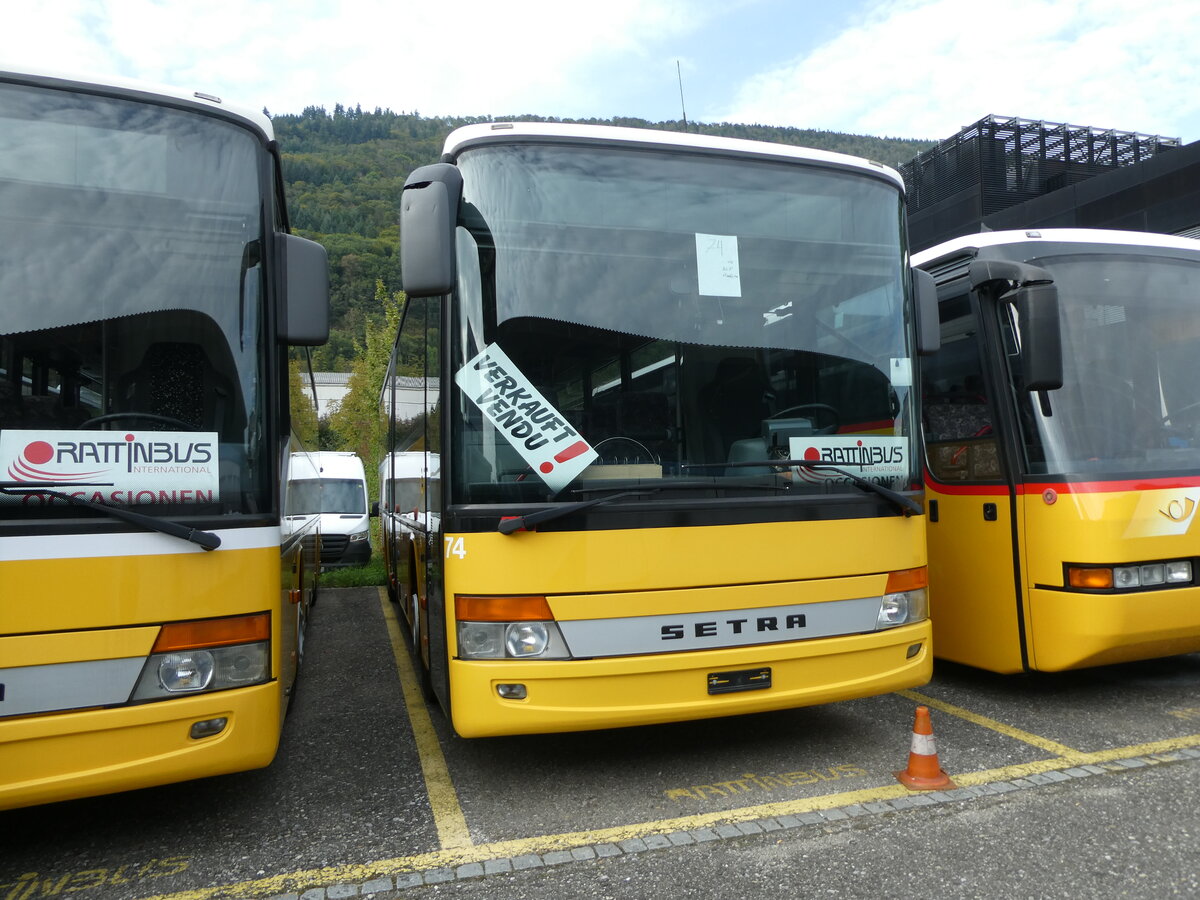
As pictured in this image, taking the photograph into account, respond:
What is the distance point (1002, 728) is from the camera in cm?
475

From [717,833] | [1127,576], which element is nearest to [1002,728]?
[1127,576]

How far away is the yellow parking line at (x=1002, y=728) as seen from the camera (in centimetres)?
434

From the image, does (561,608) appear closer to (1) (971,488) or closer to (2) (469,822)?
(2) (469,822)

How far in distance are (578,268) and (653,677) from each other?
183 cm

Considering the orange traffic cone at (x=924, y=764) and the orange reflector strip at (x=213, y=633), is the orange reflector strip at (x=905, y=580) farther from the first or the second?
the orange reflector strip at (x=213, y=633)

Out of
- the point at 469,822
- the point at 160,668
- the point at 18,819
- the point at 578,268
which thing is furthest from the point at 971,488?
the point at 18,819

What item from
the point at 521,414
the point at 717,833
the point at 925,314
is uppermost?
the point at 925,314

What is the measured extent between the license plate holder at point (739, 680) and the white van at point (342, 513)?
41.4 feet

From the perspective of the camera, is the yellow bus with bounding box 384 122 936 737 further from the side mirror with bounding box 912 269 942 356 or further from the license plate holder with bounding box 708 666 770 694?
the side mirror with bounding box 912 269 942 356

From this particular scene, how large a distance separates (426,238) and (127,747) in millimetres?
2255

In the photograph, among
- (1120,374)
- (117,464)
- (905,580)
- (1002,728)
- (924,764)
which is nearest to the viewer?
(117,464)

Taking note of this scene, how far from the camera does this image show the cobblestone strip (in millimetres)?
3141

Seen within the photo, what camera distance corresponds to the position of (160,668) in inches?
125

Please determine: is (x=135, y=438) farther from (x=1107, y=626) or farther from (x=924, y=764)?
(x=1107, y=626)
